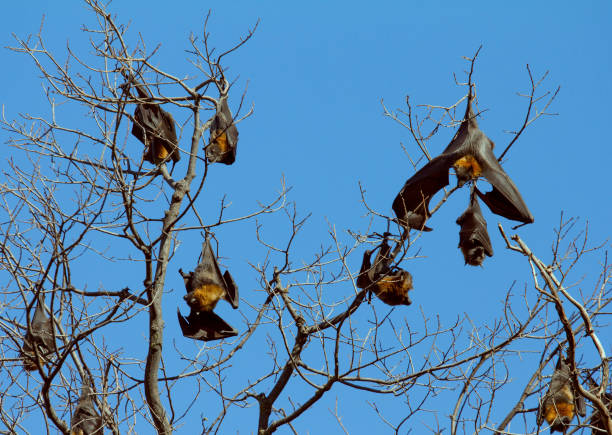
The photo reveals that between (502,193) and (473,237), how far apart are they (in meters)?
1.04

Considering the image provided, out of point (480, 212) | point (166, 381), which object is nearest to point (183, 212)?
point (166, 381)

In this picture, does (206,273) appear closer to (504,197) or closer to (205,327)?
(205,327)

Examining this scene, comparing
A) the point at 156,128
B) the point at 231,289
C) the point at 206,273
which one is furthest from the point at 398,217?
the point at 156,128

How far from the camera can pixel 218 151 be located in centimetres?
1038

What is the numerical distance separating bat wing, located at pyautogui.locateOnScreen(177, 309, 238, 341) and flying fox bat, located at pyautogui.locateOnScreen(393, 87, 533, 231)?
2341mm

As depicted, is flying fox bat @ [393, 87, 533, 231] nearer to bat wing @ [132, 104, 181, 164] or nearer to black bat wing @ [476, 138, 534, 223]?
black bat wing @ [476, 138, 534, 223]

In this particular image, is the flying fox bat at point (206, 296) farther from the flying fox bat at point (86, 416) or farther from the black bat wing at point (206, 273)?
the flying fox bat at point (86, 416)

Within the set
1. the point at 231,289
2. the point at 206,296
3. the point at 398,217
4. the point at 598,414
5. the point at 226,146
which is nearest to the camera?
the point at 598,414

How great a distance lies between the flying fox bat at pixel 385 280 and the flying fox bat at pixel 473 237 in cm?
123

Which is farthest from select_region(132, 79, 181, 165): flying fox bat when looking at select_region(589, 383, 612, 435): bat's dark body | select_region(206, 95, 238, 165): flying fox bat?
select_region(589, 383, 612, 435): bat's dark body

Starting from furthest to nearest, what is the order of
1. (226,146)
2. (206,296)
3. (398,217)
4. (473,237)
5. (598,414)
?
(226,146), (473,237), (206,296), (398,217), (598,414)

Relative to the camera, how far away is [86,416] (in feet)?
28.7

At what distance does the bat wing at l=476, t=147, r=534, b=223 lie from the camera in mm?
9414

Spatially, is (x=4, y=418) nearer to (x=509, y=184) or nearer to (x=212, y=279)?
(x=212, y=279)
